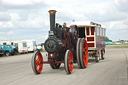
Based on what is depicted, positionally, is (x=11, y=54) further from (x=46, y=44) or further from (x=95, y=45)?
(x=46, y=44)

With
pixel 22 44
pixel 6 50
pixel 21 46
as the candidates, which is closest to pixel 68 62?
pixel 6 50

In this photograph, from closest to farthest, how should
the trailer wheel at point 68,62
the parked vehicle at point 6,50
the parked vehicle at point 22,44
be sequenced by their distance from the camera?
1. the trailer wheel at point 68,62
2. the parked vehicle at point 6,50
3. the parked vehicle at point 22,44

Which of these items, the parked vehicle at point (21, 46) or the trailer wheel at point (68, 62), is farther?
the parked vehicle at point (21, 46)

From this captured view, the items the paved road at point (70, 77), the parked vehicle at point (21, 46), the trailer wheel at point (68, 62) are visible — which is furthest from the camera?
the parked vehicle at point (21, 46)

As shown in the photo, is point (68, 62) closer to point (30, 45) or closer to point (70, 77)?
point (70, 77)

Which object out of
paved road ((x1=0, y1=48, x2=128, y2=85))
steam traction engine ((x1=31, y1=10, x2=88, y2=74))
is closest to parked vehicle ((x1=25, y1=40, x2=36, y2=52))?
steam traction engine ((x1=31, y1=10, x2=88, y2=74))

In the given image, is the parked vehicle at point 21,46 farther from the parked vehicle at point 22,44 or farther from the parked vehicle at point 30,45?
the parked vehicle at point 30,45

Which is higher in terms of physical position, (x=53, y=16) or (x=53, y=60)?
(x=53, y=16)

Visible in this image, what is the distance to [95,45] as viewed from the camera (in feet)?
54.2

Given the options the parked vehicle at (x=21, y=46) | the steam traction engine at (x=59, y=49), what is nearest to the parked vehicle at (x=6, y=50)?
the parked vehicle at (x=21, y=46)

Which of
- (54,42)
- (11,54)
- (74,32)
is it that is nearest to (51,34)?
(54,42)

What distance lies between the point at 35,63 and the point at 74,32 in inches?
147

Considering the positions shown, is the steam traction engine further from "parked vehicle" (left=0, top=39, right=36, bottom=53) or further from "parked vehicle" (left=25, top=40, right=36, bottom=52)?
"parked vehicle" (left=25, top=40, right=36, bottom=52)

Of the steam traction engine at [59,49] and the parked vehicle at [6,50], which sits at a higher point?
the steam traction engine at [59,49]
